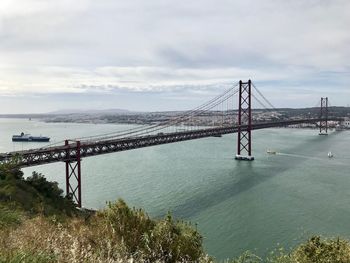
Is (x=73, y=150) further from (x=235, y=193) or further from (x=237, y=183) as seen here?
(x=237, y=183)

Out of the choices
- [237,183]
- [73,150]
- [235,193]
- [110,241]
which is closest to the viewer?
[110,241]

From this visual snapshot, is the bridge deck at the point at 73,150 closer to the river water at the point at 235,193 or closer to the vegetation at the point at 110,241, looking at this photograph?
the river water at the point at 235,193

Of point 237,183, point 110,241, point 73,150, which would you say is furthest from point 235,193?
point 110,241

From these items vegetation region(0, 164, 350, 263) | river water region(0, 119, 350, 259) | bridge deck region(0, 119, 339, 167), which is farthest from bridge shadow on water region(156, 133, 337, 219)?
vegetation region(0, 164, 350, 263)

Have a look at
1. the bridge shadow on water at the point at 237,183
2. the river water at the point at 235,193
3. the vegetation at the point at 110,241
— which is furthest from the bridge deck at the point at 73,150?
the vegetation at the point at 110,241

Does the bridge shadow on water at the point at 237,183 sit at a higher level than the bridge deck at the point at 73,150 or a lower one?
lower

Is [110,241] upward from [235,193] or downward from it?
upward

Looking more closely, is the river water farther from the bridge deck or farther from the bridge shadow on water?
the bridge deck

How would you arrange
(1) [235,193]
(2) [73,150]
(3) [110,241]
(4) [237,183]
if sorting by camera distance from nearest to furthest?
(3) [110,241], (2) [73,150], (1) [235,193], (4) [237,183]
